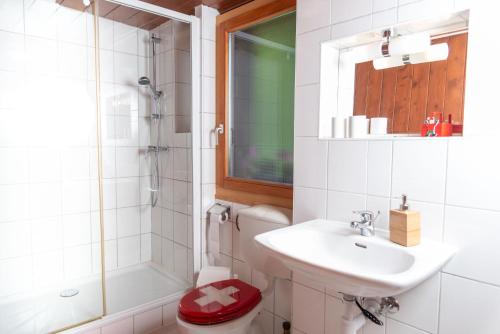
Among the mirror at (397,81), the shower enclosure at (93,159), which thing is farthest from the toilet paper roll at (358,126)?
the shower enclosure at (93,159)

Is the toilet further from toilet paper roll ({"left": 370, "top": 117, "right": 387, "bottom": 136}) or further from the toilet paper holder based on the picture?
toilet paper roll ({"left": 370, "top": 117, "right": 387, "bottom": 136})

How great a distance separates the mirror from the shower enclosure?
1032 mm

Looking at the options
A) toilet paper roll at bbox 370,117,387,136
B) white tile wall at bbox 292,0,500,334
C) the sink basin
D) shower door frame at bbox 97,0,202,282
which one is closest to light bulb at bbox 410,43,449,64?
white tile wall at bbox 292,0,500,334

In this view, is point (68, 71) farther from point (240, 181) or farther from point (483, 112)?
point (483, 112)

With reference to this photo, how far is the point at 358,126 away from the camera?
1.36 m

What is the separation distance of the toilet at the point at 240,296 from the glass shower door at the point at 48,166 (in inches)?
29.5

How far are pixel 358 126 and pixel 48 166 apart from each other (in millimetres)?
2021

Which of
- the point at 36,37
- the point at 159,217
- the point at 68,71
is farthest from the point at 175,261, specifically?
the point at 36,37

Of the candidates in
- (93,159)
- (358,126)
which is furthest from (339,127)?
(93,159)

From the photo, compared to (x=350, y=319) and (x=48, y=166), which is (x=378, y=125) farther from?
(x=48, y=166)

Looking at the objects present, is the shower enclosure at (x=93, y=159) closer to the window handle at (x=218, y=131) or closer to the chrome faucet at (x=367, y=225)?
the window handle at (x=218, y=131)

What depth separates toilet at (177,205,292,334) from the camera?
1.45 m

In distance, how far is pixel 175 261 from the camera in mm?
2389

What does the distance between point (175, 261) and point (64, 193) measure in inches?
36.1
